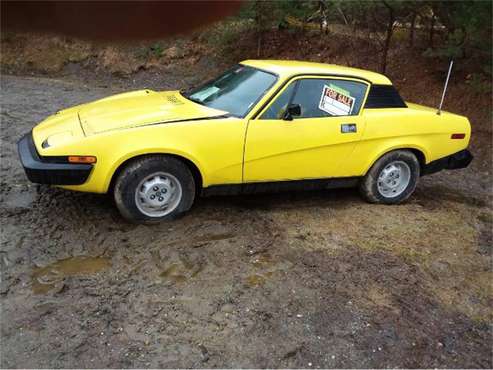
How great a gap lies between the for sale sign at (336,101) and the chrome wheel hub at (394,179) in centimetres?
86

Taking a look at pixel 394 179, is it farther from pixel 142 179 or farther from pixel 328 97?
pixel 142 179

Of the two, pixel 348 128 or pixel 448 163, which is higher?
pixel 348 128

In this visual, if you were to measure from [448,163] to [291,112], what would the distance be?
2313 millimetres

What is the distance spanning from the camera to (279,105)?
4625 mm

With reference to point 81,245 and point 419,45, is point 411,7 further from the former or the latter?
point 81,245

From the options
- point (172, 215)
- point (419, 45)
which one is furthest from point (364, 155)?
point (419, 45)

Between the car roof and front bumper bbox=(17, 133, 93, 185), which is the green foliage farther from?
front bumper bbox=(17, 133, 93, 185)

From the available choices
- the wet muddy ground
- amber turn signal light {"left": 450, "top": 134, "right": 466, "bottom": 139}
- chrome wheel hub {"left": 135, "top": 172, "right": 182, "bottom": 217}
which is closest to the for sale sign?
the wet muddy ground

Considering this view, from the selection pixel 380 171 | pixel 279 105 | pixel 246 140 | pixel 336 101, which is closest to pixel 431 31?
pixel 380 171

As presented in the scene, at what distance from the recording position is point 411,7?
834 cm

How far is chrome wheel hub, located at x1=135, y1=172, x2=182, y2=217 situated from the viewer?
4250 mm

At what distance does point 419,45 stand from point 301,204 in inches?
258

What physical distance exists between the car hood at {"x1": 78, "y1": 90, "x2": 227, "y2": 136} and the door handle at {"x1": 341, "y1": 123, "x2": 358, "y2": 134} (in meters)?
1.23

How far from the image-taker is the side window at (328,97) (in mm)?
4777
